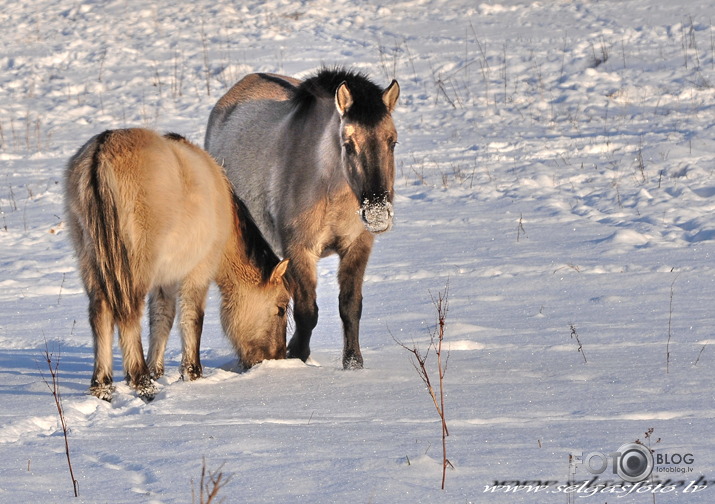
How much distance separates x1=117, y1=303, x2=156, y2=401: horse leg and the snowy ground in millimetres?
113

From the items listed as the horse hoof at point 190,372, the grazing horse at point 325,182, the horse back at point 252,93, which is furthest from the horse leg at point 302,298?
the horse back at point 252,93

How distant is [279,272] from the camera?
5.95 m

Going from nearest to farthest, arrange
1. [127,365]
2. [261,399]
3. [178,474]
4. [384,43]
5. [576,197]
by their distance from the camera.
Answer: [178,474] → [261,399] → [127,365] → [576,197] → [384,43]

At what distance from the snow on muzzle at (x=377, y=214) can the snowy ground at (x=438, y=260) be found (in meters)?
0.86

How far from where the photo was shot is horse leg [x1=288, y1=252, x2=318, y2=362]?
6.16 metres

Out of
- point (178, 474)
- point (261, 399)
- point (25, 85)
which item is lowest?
point (25, 85)

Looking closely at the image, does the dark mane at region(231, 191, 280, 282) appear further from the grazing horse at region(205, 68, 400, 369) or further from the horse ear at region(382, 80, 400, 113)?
the horse ear at region(382, 80, 400, 113)

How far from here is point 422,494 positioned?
2861 mm

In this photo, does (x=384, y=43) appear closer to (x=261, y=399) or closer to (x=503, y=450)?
(x=261, y=399)

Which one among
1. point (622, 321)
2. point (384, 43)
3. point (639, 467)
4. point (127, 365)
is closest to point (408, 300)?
point (622, 321)

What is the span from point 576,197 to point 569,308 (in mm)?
3862

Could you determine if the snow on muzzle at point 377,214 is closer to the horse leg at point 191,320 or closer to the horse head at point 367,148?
the horse head at point 367,148

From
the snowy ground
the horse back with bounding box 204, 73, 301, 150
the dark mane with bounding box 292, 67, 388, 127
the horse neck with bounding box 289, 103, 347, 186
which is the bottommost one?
the snowy ground

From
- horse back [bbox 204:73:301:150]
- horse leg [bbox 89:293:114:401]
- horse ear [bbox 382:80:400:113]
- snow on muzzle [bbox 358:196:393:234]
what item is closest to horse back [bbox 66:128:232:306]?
horse leg [bbox 89:293:114:401]
